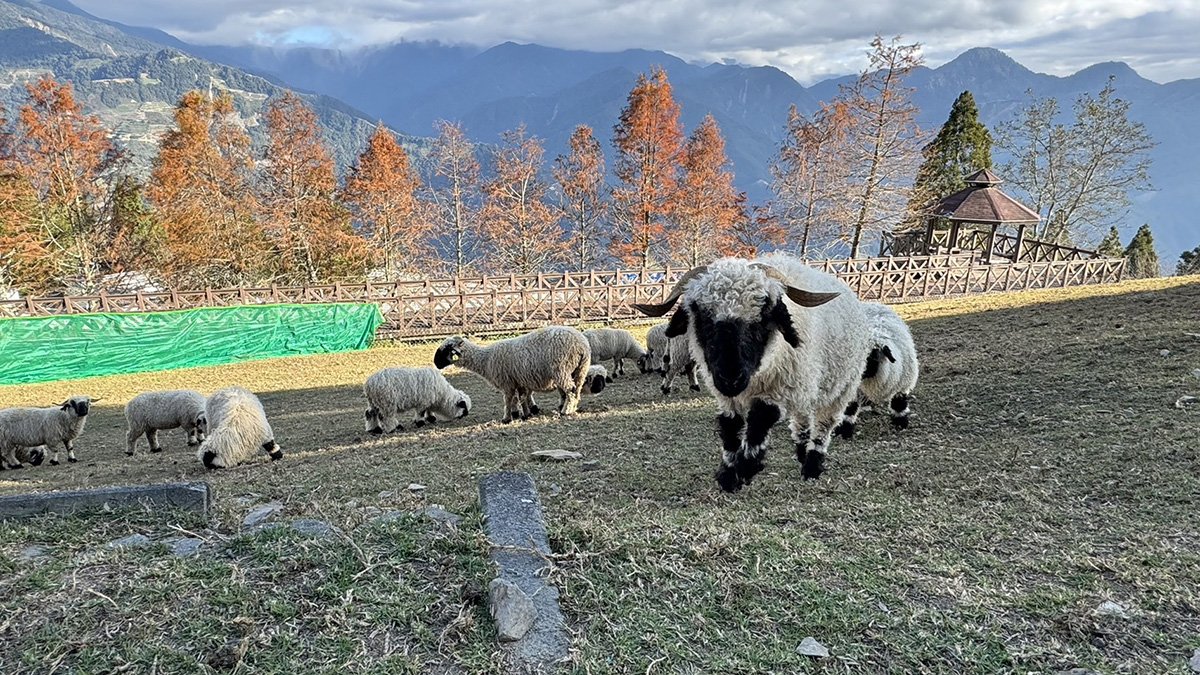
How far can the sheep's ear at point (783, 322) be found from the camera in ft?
16.3

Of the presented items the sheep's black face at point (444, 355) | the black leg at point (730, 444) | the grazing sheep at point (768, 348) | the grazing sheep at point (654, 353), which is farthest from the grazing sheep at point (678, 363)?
the black leg at point (730, 444)

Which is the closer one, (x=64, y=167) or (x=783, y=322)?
(x=783, y=322)

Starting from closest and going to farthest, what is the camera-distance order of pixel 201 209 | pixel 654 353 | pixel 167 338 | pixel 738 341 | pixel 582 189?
1. pixel 738 341
2. pixel 654 353
3. pixel 167 338
4. pixel 201 209
5. pixel 582 189

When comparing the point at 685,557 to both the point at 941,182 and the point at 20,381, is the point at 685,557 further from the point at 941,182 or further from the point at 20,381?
the point at 941,182

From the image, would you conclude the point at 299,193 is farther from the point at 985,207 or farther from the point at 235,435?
the point at 985,207

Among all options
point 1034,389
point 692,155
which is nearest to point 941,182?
point 692,155

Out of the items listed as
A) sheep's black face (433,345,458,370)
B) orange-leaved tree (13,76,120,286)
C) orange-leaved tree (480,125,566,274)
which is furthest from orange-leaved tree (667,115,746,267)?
orange-leaved tree (13,76,120,286)

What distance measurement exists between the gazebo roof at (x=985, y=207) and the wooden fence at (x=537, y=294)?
87.9 inches

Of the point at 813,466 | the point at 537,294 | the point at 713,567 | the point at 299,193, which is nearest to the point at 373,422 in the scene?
the point at 813,466

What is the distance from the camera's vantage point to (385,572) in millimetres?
3223

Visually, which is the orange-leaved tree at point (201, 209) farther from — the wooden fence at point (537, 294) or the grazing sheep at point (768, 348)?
the grazing sheep at point (768, 348)

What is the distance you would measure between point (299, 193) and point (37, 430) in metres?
26.1

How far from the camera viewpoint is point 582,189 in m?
40.7

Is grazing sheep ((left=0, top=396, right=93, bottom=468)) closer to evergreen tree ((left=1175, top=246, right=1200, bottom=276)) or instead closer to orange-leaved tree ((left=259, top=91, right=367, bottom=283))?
orange-leaved tree ((left=259, top=91, right=367, bottom=283))
